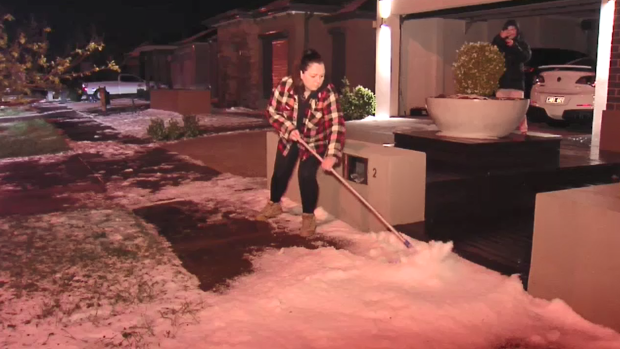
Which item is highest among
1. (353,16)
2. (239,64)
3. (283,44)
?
(353,16)

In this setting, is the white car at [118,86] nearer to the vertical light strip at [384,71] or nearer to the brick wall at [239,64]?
the brick wall at [239,64]

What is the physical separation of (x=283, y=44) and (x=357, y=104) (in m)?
6.15

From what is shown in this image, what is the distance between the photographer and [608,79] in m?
8.20

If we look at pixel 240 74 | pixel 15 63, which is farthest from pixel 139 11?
pixel 15 63

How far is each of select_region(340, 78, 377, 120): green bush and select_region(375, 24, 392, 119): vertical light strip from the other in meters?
0.31

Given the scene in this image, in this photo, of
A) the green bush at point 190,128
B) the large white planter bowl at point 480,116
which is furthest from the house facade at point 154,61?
the large white planter bowl at point 480,116

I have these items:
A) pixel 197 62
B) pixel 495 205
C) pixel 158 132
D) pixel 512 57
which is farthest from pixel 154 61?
pixel 495 205

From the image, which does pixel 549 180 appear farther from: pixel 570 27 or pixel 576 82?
pixel 570 27

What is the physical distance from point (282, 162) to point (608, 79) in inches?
215

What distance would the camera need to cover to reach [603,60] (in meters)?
8.25

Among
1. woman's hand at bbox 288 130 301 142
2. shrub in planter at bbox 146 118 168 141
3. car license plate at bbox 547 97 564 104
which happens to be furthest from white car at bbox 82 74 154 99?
woman's hand at bbox 288 130 301 142

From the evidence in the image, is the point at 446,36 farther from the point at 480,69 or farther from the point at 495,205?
A: the point at 495,205

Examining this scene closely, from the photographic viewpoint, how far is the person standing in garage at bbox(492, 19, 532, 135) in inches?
275

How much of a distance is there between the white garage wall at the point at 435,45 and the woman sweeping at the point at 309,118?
8924 mm
